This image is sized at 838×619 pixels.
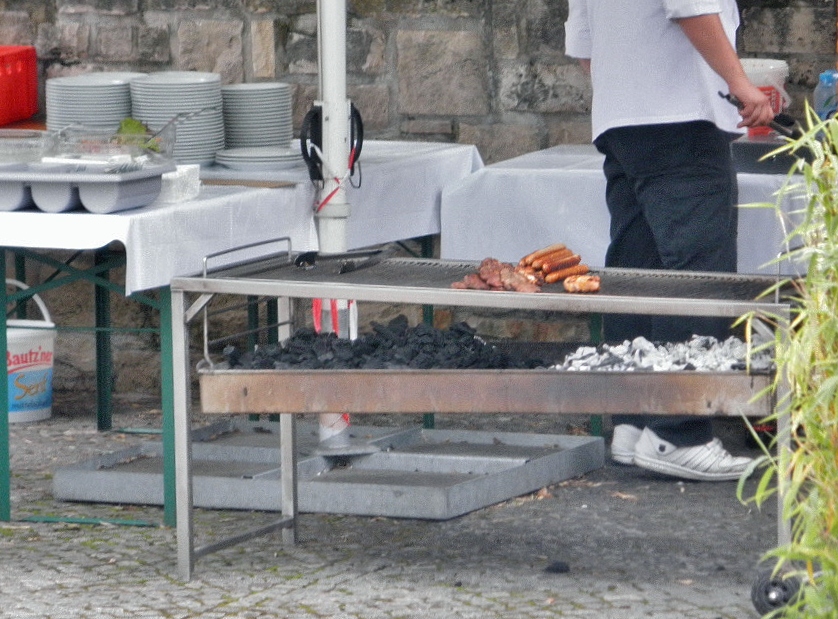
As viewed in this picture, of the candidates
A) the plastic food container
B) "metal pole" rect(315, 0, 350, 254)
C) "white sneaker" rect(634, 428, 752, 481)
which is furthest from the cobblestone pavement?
the plastic food container

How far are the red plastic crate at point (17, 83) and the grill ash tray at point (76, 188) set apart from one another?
1.77m

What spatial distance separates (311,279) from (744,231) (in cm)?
169

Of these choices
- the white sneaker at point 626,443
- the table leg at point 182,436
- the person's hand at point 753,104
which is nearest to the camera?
the table leg at point 182,436

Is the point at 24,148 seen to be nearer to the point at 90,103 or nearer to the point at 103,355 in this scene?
the point at 90,103

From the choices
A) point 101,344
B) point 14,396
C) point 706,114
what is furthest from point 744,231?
point 14,396

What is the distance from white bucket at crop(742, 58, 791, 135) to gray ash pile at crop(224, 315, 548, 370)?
5.75 feet

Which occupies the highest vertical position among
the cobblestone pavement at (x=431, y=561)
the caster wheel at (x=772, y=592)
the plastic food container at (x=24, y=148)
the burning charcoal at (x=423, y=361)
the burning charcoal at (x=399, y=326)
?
the plastic food container at (x=24, y=148)

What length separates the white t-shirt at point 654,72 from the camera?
14.4 feet

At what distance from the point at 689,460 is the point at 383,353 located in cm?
139

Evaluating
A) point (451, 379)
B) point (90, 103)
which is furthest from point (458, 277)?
point (90, 103)

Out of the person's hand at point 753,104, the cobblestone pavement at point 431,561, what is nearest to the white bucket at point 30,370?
the cobblestone pavement at point 431,561

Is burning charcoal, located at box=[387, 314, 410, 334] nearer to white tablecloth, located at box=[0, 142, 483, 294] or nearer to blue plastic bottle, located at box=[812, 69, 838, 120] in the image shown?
white tablecloth, located at box=[0, 142, 483, 294]

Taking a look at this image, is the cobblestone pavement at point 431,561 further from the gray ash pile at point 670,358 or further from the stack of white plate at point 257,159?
the stack of white plate at point 257,159

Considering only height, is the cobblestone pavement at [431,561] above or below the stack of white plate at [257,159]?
below
